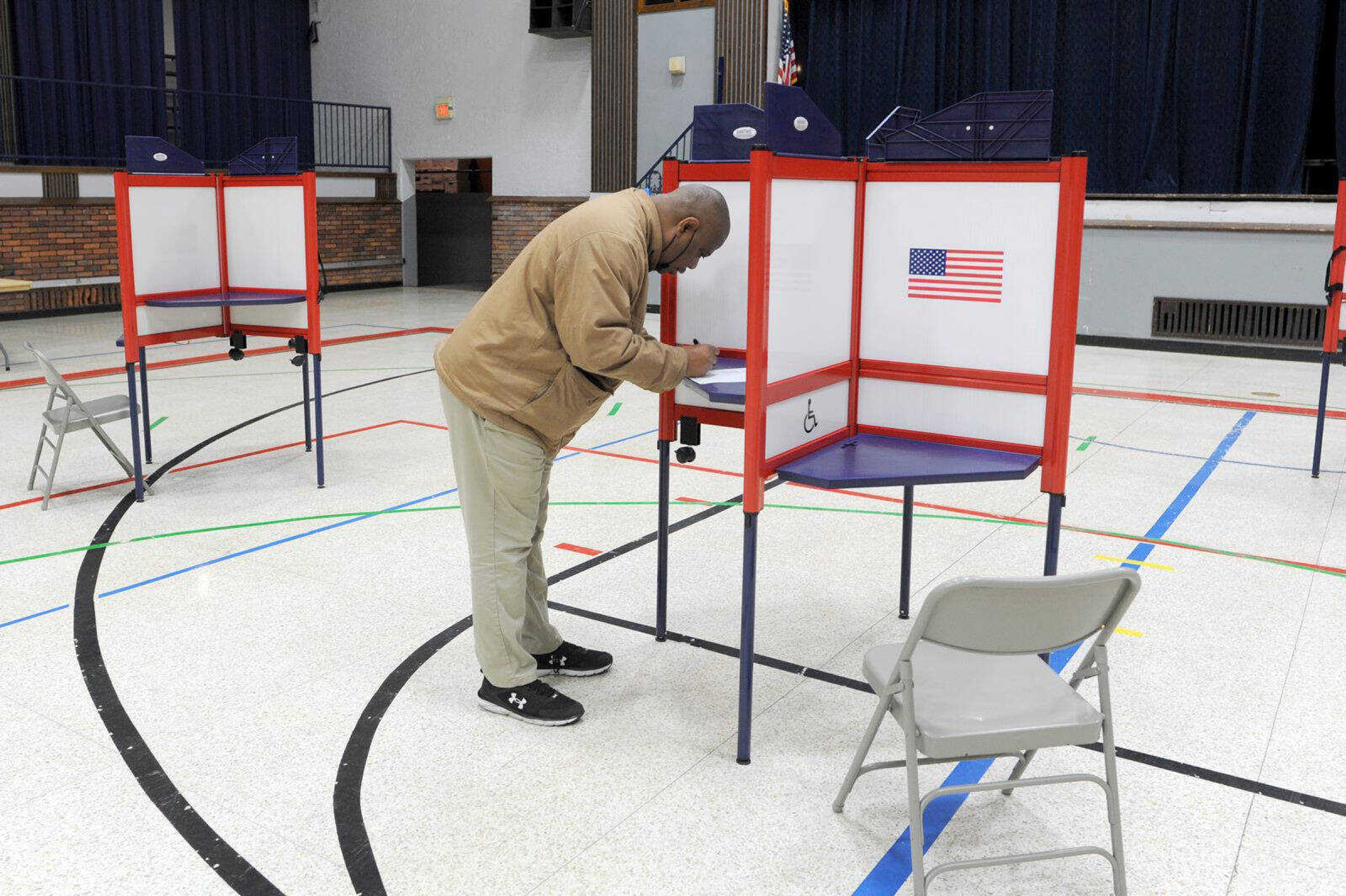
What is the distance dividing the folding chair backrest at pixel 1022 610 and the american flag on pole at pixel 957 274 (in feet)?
3.88

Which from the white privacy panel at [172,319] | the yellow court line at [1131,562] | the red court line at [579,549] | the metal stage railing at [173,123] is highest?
the metal stage railing at [173,123]

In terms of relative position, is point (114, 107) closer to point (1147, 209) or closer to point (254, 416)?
point (254, 416)

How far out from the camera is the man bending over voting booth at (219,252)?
552 centimetres

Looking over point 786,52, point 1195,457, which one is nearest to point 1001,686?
point 1195,457

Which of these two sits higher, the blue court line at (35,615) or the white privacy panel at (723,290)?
the white privacy panel at (723,290)

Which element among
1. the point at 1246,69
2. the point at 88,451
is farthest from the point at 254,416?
the point at 1246,69

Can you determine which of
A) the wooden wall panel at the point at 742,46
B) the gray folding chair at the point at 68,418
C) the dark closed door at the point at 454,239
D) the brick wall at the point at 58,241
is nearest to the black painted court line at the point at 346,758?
the gray folding chair at the point at 68,418

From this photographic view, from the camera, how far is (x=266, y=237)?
5863 mm

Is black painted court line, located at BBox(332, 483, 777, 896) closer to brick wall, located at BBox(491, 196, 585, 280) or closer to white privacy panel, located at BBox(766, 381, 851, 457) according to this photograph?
white privacy panel, located at BBox(766, 381, 851, 457)

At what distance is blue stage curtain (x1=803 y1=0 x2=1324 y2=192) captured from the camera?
10.7 metres

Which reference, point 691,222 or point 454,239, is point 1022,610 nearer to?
point 691,222

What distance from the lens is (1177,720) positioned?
10.5ft

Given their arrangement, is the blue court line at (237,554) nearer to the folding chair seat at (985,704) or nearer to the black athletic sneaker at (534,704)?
the black athletic sneaker at (534,704)

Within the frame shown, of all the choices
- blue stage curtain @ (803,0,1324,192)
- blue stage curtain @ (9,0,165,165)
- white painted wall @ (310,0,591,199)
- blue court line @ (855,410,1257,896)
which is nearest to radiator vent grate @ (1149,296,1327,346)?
blue stage curtain @ (803,0,1324,192)
